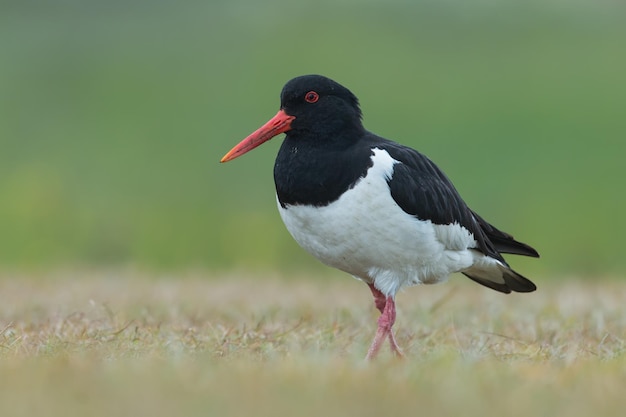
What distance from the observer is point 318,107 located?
A: 6.81 metres

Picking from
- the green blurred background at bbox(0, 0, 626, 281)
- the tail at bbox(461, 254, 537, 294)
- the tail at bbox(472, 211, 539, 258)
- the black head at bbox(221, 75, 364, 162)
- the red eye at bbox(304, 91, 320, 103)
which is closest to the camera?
the black head at bbox(221, 75, 364, 162)

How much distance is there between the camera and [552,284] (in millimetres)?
11719

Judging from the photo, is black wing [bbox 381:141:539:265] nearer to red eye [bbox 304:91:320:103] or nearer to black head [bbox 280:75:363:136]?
black head [bbox 280:75:363:136]

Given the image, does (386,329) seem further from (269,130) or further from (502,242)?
(502,242)

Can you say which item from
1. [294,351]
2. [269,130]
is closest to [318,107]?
[269,130]

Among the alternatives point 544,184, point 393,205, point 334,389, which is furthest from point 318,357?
point 544,184

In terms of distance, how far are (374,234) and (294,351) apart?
886 millimetres

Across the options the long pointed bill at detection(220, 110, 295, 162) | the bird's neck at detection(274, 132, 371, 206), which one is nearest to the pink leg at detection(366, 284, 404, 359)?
the bird's neck at detection(274, 132, 371, 206)

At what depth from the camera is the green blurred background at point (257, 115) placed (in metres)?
17.8

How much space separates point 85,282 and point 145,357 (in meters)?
5.72

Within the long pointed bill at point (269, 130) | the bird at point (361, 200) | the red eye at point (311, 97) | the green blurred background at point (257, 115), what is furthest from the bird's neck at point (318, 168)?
the green blurred background at point (257, 115)

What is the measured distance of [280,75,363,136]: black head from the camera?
6746 mm

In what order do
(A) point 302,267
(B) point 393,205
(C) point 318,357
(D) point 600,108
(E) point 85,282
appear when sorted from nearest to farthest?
(C) point 318,357 → (B) point 393,205 → (E) point 85,282 → (A) point 302,267 → (D) point 600,108

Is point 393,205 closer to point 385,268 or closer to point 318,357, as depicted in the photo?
point 385,268
